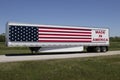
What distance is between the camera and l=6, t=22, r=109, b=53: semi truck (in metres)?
28.5

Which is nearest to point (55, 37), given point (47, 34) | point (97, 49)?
point (47, 34)

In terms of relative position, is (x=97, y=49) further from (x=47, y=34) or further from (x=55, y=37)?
(x=47, y=34)

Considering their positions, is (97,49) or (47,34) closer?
(47,34)

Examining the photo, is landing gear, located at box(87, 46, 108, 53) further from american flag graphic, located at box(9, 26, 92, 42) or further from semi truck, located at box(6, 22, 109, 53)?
american flag graphic, located at box(9, 26, 92, 42)

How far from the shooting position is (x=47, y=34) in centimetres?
3097

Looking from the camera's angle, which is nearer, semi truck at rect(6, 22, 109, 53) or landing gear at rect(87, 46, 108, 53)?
semi truck at rect(6, 22, 109, 53)

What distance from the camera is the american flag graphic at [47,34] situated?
28511 mm

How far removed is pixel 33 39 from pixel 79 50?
7.57 metres

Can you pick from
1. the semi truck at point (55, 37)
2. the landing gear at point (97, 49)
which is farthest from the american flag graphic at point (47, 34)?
the landing gear at point (97, 49)

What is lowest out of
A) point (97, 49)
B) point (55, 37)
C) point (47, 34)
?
point (97, 49)

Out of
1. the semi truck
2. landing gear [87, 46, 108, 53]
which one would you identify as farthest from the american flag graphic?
landing gear [87, 46, 108, 53]

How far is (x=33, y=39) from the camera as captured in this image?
2997cm

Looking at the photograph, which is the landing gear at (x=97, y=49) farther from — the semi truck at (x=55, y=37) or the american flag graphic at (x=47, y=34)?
the american flag graphic at (x=47, y=34)

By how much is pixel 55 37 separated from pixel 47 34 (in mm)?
1268
